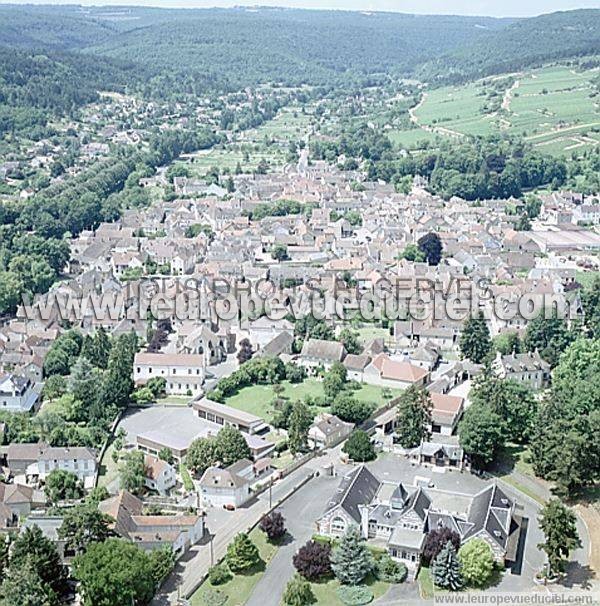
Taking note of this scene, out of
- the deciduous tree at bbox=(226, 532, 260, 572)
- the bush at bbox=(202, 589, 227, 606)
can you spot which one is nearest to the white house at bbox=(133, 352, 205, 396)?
the deciduous tree at bbox=(226, 532, 260, 572)

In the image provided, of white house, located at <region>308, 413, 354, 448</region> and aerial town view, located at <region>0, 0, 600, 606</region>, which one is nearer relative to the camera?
aerial town view, located at <region>0, 0, 600, 606</region>

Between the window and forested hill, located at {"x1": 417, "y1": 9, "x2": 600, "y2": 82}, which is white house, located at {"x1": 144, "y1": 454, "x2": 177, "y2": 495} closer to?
the window

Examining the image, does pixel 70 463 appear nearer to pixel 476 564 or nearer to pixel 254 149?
pixel 476 564

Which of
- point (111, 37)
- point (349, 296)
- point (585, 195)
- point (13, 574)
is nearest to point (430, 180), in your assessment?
point (585, 195)

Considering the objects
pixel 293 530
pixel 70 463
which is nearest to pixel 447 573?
pixel 293 530

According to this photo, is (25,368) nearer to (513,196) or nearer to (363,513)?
(363,513)

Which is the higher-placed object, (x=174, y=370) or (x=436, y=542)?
(x=436, y=542)
